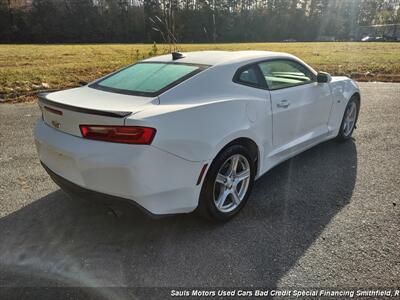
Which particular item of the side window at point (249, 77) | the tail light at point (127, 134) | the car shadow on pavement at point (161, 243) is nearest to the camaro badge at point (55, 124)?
the tail light at point (127, 134)

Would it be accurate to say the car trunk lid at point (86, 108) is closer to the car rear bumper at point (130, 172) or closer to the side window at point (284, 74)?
the car rear bumper at point (130, 172)

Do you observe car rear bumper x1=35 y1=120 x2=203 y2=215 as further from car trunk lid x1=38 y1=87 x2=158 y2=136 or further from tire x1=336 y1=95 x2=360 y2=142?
tire x1=336 y1=95 x2=360 y2=142

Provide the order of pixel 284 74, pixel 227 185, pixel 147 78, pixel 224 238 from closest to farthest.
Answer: pixel 224 238 < pixel 227 185 < pixel 147 78 < pixel 284 74

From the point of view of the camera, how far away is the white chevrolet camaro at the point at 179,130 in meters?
2.16

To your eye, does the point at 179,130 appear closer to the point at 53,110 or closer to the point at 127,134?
the point at 127,134

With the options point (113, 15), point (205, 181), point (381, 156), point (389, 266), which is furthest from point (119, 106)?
point (113, 15)

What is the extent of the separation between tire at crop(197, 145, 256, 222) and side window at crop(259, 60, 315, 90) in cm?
85

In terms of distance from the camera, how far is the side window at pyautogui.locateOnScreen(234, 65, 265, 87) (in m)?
2.97

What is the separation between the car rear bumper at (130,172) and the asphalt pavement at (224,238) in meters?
0.18

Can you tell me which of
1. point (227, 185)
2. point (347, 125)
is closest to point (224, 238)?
point (227, 185)

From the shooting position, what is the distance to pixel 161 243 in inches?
99.7

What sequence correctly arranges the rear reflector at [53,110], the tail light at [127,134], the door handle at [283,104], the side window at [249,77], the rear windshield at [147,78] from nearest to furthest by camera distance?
the tail light at [127,134], the rear reflector at [53,110], the rear windshield at [147,78], the side window at [249,77], the door handle at [283,104]

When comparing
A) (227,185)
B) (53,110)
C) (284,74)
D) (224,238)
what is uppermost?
(284,74)

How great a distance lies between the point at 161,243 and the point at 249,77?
1724 mm
